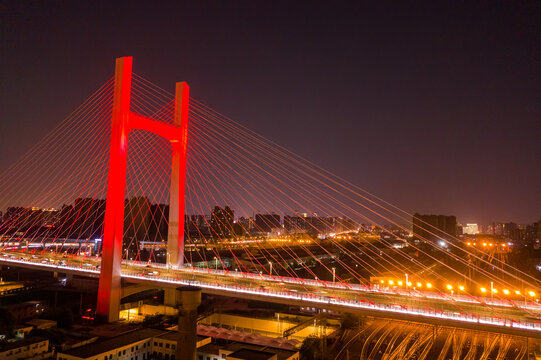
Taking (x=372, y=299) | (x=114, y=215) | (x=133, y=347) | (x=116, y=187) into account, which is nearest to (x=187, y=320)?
(x=133, y=347)

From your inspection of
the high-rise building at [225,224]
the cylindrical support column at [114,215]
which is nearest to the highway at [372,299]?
the cylindrical support column at [114,215]

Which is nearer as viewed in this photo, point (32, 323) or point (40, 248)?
point (32, 323)

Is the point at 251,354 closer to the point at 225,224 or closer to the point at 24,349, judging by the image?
the point at 24,349

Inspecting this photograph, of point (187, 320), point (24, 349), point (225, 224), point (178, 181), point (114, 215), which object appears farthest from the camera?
point (225, 224)

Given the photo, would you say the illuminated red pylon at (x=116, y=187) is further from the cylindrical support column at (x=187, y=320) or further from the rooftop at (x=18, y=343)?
the cylindrical support column at (x=187, y=320)

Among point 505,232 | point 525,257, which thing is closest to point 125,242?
point 525,257

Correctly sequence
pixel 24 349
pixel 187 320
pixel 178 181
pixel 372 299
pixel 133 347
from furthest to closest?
pixel 178 181 < pixel 133 347 < pixel 372 299 < pixel 24 349 < pixel 187 320

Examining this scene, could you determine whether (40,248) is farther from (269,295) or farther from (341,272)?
(269,295)
